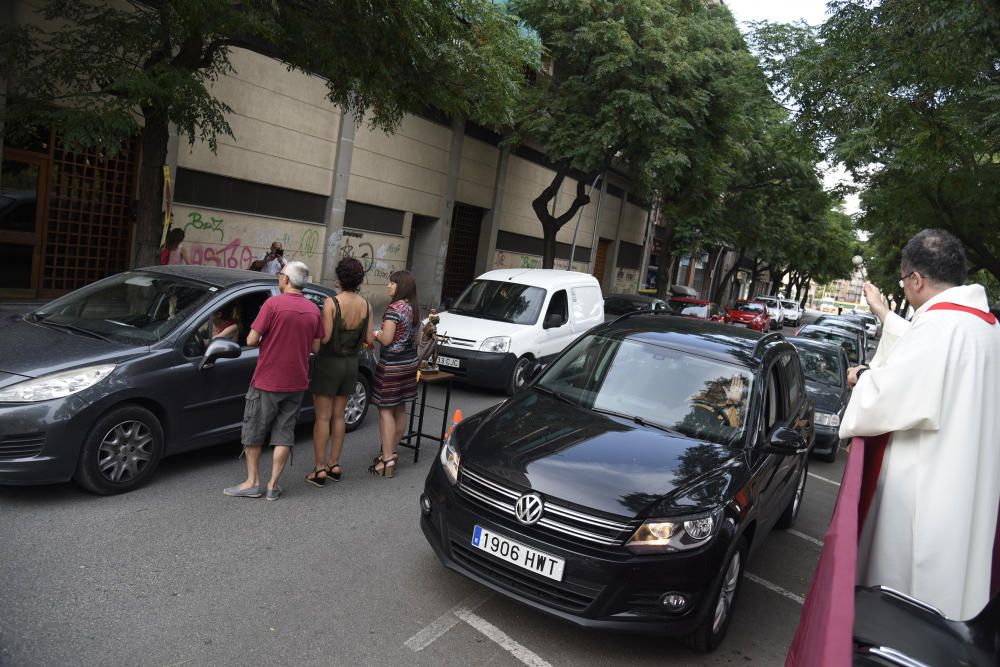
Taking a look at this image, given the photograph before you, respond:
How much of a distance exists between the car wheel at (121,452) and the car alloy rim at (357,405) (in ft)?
7.49

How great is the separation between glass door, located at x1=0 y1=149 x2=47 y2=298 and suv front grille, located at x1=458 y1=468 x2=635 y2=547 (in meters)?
10.3

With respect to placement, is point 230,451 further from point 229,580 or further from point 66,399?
point 229,580

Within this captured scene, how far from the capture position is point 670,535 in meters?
3.49

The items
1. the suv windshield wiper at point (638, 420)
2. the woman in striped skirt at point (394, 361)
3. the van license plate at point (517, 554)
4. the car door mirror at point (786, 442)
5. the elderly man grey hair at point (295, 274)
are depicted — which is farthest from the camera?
the woman in striped skirt at point (394, 361)

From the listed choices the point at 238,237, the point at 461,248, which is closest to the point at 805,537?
the point at 238,237

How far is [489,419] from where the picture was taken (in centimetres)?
456

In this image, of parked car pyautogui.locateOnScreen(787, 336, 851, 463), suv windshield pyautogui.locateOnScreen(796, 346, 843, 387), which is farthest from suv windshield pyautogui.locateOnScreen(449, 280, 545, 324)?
suv windshield pyautogui.locateOnScreen(796, 346, 843, 387)

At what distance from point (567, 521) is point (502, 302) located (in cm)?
768

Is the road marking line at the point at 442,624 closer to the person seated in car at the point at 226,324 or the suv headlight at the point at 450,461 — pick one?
the suv headlight at the point at 450,461

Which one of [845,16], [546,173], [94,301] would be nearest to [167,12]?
[94,301]

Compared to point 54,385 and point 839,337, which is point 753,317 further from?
point 54,385

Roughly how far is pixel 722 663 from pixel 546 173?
25073 mm

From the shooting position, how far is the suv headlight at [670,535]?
346cm

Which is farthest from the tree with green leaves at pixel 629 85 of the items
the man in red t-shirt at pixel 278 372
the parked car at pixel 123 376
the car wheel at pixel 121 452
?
the car wheel at pixel 121 452
